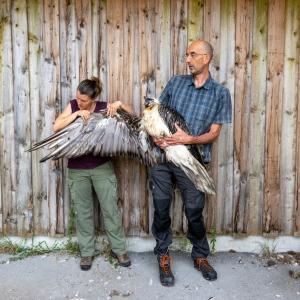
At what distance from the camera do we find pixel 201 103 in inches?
180

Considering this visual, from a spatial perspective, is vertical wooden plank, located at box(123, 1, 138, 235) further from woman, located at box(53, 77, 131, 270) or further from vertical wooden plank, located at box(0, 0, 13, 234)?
vertical wooden plank, located at box(0, 0, 13, 234)

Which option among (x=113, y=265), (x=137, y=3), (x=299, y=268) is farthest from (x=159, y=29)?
(x=299, y=268)

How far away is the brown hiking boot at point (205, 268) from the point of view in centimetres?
470

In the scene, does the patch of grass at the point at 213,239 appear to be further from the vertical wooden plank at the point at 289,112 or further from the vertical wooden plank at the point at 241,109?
the vertical wooden plank at the point at 289,112

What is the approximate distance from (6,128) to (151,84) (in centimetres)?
144

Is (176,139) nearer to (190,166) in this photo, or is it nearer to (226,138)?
(190,166)

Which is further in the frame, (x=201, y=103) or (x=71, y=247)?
(x=71, y=247)

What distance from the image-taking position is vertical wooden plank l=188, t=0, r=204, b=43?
4.91m

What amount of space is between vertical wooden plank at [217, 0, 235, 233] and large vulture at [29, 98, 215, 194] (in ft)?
1.67

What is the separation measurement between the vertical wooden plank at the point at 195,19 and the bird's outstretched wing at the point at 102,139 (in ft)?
3.17

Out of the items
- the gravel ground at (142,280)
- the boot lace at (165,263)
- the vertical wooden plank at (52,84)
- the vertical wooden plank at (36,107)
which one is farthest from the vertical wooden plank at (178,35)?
the gravel ground at (142,280)

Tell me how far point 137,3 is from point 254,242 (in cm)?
255

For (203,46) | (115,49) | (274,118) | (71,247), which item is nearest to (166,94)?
(203,46)

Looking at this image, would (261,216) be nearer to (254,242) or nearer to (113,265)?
(254,242)
